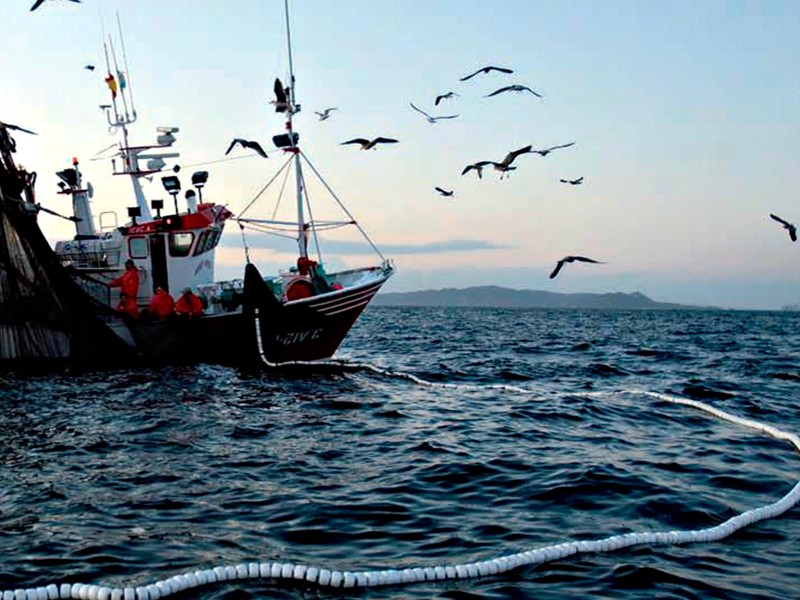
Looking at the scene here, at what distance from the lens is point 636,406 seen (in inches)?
590

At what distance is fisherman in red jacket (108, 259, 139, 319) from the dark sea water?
11.6 ft

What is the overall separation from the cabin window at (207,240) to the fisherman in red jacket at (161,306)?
249cm

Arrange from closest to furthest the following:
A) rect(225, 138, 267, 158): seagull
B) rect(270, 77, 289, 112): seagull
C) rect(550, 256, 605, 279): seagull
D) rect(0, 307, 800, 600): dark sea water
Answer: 1. rect(0, 307, 800, 600): dark sea water
2. rect(550, 256, 605, 279): seagull
3. rect(225, 138, 267, 158): seagull
4. rect(270, 77, 289, 112): seagull

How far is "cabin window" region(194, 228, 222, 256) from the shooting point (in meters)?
23.5

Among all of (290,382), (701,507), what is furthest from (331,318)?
(701,507)

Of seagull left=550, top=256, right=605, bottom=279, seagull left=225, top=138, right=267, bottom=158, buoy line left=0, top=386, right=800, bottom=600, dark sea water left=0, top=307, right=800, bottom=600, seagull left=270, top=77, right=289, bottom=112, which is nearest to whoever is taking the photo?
buoy line left=0, top=386, right=800, bottom=600

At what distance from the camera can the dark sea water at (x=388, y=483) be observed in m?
6.29

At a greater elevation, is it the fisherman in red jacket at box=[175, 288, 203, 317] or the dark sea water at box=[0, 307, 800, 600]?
the fisherman in red jacket at box=[175, 288, 203, 317]

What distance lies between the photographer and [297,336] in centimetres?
2133

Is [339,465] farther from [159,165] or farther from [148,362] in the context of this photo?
[159,165]

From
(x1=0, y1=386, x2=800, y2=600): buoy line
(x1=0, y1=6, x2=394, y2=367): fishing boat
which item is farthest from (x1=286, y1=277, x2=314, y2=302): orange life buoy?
(x1=0, y1=386, x2=800, y2=600): buoy line

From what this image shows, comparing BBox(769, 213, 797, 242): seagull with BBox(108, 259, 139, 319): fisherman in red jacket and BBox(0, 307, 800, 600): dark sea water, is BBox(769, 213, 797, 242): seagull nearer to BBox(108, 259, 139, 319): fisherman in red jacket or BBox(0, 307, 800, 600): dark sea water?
BBox(0, 307, 800, 600): dark sea water

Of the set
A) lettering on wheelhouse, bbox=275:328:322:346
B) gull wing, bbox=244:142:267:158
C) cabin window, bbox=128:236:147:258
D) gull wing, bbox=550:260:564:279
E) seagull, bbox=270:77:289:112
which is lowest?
lettering on wheelhouse, bbox=275:328:322:346

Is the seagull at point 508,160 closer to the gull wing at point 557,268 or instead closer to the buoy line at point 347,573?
the gull wing at point 557,268
